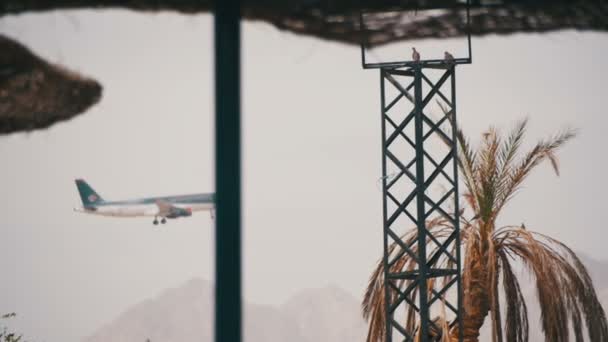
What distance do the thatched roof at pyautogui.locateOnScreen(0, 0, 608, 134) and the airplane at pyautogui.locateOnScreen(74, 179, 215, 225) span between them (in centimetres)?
2884

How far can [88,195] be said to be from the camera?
53.2m

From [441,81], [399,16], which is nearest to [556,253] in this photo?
[441,81]

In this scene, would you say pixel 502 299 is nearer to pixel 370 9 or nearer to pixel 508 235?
pixel 508 235

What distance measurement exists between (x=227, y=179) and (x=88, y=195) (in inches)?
2038

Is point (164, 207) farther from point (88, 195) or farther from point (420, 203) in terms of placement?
point (420, 203)

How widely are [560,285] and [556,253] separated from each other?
1.51 feet

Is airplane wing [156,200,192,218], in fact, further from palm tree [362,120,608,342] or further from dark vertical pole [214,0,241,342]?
dark vertical pole [214,0,241,342]

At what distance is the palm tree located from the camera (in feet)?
41.6

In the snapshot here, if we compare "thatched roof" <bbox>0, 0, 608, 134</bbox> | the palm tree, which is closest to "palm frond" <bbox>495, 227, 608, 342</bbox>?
the palm tree

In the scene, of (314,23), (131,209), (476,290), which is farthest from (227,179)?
(131,209)

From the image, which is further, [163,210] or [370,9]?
[163,210]

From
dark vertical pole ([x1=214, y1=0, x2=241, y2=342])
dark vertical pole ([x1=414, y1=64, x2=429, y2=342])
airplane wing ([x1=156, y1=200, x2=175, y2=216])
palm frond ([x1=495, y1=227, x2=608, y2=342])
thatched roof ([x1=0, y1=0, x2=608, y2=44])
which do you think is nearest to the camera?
thatched roof ([x1=0, y1=0, x2=608, y2=44])

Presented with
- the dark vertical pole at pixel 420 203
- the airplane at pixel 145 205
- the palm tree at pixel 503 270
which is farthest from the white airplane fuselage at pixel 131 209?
the dark vertical pole at pixel 420 203

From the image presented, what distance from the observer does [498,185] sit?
1356 centimetres
